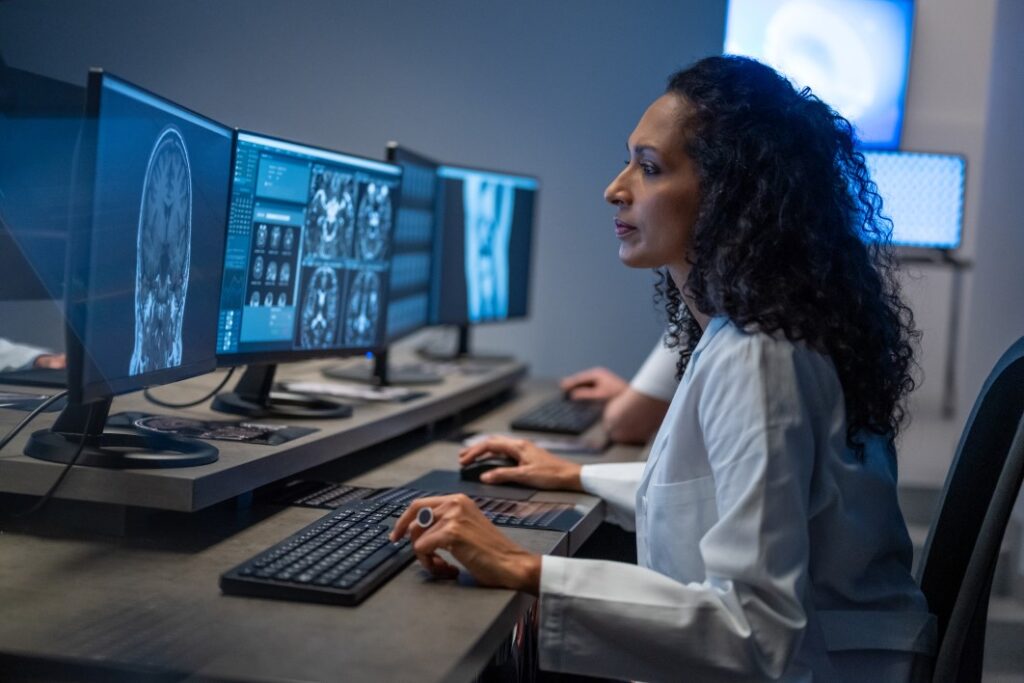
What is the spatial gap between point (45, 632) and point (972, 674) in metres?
1.02

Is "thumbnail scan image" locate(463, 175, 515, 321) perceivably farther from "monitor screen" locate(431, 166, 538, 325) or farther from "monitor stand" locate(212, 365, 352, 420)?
"monitor stand" locate(212, 365, 352, 420)

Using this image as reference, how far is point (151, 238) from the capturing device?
1.26 metres

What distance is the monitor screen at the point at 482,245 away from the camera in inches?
110

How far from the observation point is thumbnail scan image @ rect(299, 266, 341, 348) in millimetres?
1867

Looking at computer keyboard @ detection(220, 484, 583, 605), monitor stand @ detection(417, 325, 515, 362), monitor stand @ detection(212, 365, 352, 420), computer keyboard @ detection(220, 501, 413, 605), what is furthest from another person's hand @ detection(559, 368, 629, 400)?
computer keyboard @ detection(220, 501, 413, 605)

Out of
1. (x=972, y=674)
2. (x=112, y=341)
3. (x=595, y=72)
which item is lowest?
(x=972, y=674)

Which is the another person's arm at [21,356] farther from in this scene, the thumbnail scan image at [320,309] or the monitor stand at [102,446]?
the thumbnail scan image at [320,309]

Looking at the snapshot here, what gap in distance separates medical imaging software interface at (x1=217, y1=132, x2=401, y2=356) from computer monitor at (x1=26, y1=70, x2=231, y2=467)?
82 mm

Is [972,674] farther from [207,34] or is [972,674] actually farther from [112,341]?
[207,34]

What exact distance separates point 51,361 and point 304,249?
57 cm

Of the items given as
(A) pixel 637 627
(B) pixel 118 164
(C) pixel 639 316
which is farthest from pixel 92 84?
(C) pixel 639 316

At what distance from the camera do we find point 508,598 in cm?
112

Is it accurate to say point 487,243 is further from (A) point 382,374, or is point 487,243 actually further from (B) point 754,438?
(B) point 754,438

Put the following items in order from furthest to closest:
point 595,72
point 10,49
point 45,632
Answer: point 595,72 < point 10,49 < point 45,632
